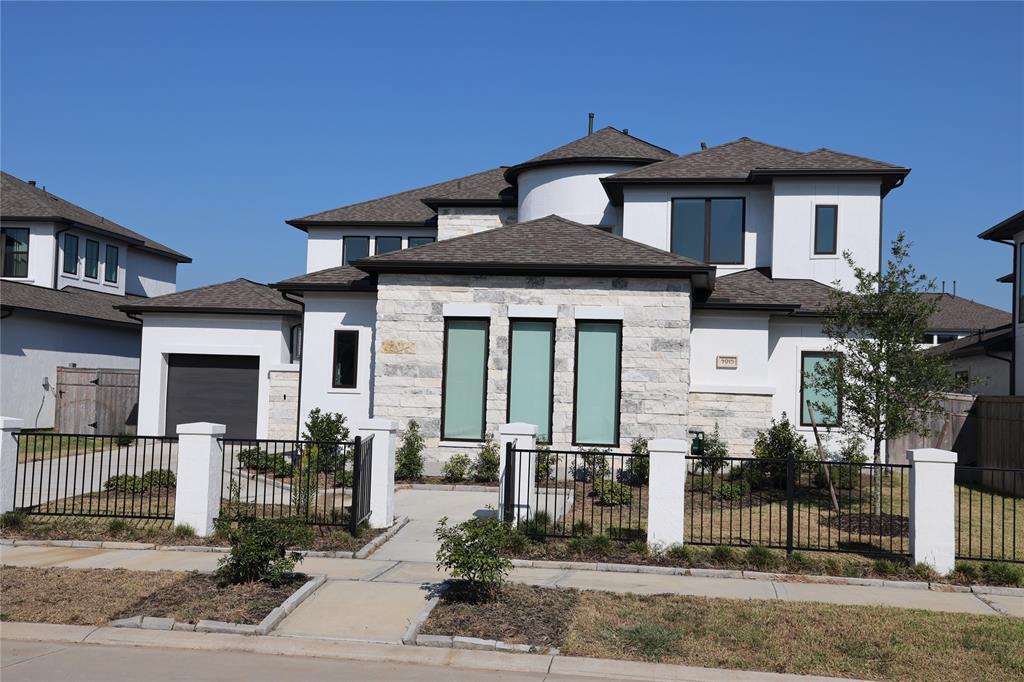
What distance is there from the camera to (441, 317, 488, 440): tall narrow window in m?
19.6

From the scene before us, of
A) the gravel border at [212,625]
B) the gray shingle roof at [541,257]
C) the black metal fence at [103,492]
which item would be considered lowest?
the gravel border at [212,625]

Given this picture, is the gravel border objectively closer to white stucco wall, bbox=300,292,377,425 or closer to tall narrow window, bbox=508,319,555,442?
tall narrow window, bbox=508,319,555,442

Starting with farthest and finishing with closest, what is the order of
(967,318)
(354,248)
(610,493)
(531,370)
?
(967,318) < (354,248) < (531,370) < (610,493)

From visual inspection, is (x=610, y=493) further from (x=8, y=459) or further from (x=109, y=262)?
(x=109, y=262)

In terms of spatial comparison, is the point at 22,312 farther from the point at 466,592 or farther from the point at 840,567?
the point at 840,567

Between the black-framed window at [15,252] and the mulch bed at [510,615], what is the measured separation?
2992 cm

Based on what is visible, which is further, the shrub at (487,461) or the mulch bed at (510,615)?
the shrub at (487,461)

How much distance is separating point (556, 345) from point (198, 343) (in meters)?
11.3

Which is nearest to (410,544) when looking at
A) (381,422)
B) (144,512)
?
(381,422)

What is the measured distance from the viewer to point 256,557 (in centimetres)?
969

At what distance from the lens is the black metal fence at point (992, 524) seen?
11547 mm

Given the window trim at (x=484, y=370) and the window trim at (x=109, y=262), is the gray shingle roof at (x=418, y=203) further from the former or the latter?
the window trim at (x=109, y=262)

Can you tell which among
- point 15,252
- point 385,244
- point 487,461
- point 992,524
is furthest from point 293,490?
point 15,252

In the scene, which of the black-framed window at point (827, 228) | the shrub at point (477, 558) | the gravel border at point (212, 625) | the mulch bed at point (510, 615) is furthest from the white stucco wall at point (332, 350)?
the gravel border at point (212, 625)
